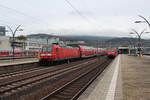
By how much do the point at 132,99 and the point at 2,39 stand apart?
269 ft

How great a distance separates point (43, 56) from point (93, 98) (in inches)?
758

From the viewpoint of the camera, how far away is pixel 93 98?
8.93m

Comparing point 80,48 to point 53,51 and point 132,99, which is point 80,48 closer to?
point 53,51

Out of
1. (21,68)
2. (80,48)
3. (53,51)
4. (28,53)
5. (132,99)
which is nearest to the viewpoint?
(132,99)

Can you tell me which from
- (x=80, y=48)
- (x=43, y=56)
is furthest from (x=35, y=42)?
(x=43, y=56)

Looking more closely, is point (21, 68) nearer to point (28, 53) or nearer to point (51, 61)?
point (51, 61)

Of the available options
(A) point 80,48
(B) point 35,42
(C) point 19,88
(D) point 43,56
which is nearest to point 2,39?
(B) point 35,42

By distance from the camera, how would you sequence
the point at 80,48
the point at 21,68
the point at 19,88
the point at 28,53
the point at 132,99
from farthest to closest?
the point at 28,53 < the point at 80,48 < the point at 21,68 < the point at 19,88 < the point at 132,99

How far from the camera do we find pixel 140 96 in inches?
351

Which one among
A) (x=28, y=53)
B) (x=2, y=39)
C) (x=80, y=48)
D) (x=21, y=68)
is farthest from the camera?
(x=2, y=39)

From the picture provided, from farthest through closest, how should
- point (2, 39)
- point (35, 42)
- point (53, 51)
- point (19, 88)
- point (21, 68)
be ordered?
1. point (35, 42)
2. point (2, 39)
3. point (53, 51)
4. point (21, 68)
5. point (19, 88)

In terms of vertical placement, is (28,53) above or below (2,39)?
below

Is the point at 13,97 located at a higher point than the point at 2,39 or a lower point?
lower

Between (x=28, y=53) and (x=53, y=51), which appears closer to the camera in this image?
(x=53, y=51)
